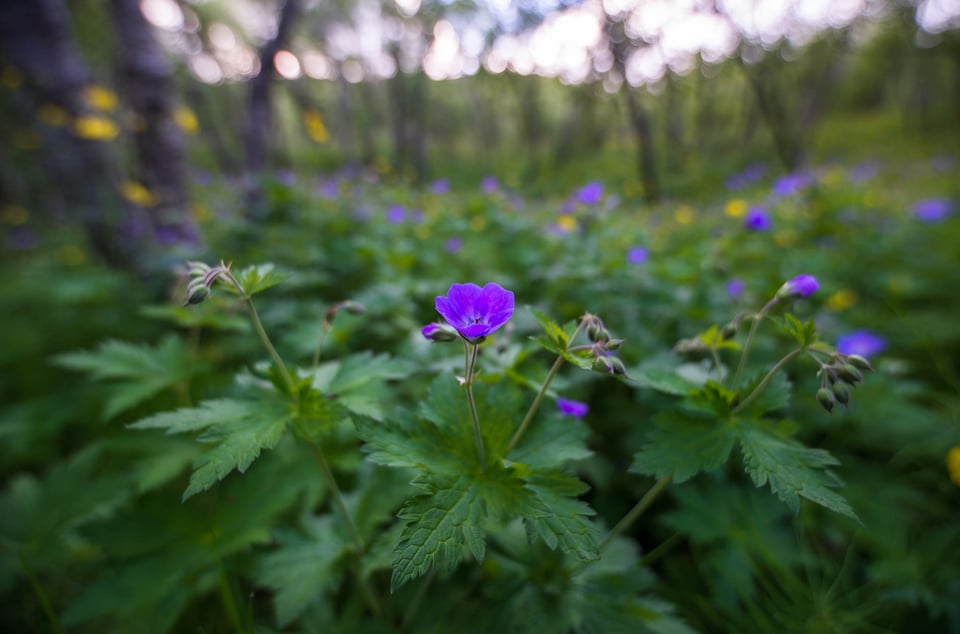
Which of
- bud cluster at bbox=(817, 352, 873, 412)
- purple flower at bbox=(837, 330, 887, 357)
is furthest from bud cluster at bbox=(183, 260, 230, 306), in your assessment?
purple flower at bbox=(837, 330, 887, 357)

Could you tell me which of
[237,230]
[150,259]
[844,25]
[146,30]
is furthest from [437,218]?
[844,25]

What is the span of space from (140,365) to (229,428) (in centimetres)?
103

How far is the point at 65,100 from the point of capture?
13.8 feet

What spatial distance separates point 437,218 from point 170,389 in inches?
99.1

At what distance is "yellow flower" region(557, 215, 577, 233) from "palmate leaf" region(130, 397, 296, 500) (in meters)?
2.67

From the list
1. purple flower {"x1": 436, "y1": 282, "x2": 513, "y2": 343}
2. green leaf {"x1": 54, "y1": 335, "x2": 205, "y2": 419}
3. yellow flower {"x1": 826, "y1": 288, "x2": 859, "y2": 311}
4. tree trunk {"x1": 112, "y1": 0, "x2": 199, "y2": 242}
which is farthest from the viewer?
tree trunk {"x1": 112, "y1": 0, "x2": 199, "y2": 242}

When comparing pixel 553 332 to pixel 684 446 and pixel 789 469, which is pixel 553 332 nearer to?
pixel 684 446

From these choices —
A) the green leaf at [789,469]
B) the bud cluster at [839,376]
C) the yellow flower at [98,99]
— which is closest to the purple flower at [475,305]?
the green leaf at [789,469]

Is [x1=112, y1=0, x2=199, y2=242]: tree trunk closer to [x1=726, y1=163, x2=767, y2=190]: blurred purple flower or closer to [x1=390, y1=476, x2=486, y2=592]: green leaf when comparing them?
[x1=390, y1=476, x2=486, y2=592]: green leaf

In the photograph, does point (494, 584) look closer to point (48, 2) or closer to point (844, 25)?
point (48, 2)

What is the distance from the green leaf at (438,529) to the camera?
34.3 inches

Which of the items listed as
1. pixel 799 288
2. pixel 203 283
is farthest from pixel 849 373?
pixel 203 283

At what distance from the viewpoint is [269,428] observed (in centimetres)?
108

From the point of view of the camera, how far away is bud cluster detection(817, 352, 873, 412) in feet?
3.44
